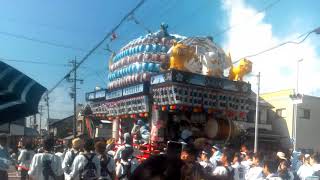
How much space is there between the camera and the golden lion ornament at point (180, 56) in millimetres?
13930

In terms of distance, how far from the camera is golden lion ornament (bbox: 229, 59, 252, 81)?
15602 millimetres

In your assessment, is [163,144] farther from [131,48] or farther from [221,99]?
[131,48]

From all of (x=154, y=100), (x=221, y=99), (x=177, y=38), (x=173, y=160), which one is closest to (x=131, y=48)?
(x=177, y=38)

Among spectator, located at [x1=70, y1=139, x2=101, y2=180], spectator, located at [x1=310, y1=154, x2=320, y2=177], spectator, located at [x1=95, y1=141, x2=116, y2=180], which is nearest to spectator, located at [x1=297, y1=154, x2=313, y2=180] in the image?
spectator, located at [x1=310, y1=154, x2=320, y2=177]

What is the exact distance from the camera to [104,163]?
799cm

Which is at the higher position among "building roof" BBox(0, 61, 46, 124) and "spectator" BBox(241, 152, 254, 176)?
"building roof" BBox(0, 61, 46, 124)

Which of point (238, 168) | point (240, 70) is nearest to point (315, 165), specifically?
point (238, 168)

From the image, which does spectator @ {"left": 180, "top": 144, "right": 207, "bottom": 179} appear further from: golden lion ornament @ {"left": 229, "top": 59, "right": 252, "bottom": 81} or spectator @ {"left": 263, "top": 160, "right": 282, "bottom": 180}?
golden lion ornament @ {"left": 229, "top": 59, "right": 252, "bottom": 81}

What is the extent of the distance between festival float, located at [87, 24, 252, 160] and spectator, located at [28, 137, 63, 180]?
531 centimetres

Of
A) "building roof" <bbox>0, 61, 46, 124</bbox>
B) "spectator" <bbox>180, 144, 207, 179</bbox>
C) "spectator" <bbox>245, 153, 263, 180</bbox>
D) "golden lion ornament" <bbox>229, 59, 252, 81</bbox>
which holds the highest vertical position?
"golden lion ornament" <bbox>229, 59, 252, 81</bbox>

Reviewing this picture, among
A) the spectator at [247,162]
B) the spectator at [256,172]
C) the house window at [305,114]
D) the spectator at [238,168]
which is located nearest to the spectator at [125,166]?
the spectator at [238,168]

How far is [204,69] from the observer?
15.6 m

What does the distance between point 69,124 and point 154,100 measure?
49.1 metres

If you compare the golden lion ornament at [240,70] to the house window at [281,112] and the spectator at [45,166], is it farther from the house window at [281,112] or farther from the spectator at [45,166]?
the house window at [281,112]
